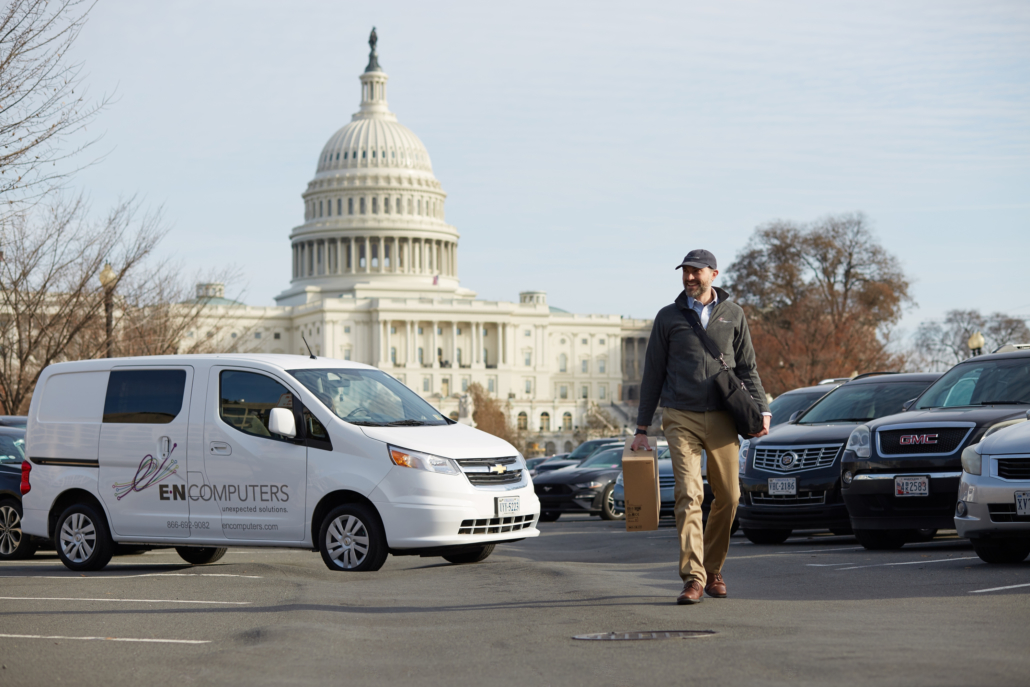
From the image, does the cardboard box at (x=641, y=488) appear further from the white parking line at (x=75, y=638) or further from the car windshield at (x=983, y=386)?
the car windshield at (x=983, y=386)

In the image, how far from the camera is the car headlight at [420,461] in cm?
1162

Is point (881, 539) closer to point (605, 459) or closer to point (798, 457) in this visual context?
point (798, 457)

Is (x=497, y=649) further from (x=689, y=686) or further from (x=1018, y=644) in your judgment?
(x=1018, y=644)

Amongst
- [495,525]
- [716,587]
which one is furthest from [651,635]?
[495,525]

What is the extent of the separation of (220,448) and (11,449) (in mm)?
4737

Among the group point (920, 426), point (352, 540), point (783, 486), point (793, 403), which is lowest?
point (352, 540)

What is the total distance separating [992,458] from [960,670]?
5.04 metres

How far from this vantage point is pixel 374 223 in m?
154

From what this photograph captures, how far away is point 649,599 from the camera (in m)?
9.06

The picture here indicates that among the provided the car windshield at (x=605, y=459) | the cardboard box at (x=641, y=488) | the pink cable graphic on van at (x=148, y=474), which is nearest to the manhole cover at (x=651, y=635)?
the cardboard box at (x=641, y=488)

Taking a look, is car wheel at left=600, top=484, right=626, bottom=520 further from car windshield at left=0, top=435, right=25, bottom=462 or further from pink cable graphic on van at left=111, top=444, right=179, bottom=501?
pink cable graphic on van at left=111, top=444, right=179, bottom=501

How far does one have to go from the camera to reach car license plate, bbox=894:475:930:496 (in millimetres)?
12352

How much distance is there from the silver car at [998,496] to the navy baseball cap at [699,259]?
319 centimetres

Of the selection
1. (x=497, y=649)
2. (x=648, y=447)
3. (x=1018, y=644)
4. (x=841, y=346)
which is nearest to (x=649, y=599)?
(x=648, y=447)
